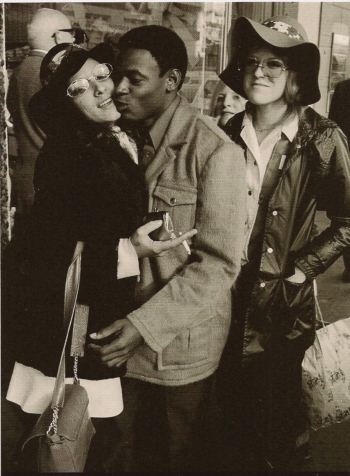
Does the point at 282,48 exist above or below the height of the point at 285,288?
above

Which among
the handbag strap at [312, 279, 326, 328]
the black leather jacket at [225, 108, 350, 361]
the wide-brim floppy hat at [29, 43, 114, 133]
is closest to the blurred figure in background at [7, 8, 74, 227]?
the wide-brim floppy hat at [29, 43, 114, 133]

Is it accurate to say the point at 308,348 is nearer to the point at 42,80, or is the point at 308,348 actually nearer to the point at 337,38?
the point at 337,38

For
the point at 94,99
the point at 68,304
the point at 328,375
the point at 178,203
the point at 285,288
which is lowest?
the point at 328,375

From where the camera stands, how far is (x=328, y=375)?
181cm

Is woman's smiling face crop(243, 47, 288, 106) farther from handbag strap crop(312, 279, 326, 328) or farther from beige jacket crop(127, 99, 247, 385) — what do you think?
handbag strap crop(312, 279, 326, 328)

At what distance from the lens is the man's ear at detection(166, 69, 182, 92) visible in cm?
133

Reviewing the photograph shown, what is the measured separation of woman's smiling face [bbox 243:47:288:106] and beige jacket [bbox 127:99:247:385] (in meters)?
0.27

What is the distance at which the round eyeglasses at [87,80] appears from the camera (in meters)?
1.31

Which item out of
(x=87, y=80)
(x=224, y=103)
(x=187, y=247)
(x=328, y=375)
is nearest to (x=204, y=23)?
(x=224, y=103)

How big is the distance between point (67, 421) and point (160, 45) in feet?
2.92

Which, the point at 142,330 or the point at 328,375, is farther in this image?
the point at 328,375

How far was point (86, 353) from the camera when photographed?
1.32 metres

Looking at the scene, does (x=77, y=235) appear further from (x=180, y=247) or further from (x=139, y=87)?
(x=139, y=87)

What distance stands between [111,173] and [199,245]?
265mm
